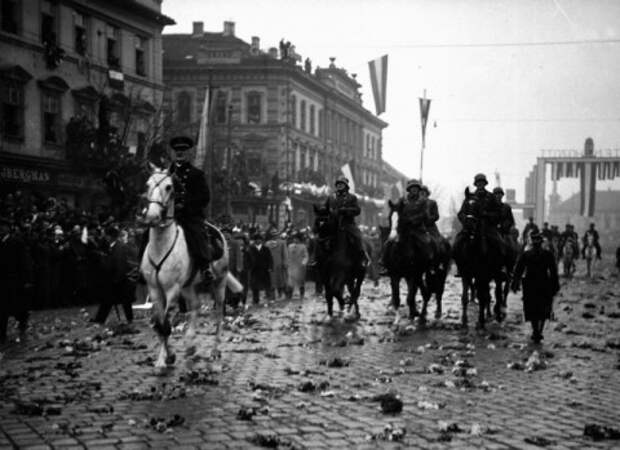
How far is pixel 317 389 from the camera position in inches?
362

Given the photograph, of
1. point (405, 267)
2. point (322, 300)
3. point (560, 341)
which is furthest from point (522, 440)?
point (322, 300)

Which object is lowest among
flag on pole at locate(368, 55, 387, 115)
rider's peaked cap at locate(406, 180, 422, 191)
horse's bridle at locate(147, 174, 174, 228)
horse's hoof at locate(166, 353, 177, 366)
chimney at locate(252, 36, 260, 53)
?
horse's hoof at locate(166, 353, 177, 366)

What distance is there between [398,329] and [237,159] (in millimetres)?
33338

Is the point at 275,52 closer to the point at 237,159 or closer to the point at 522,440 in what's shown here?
the point at 237,159

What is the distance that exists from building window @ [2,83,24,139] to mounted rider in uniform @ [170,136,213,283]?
23568 mm

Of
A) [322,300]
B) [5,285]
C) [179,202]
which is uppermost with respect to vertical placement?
[179,202]

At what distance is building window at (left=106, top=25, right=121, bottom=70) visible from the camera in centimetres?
4019

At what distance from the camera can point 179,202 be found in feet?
37.4

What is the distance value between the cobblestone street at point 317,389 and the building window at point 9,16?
2039 centimetres

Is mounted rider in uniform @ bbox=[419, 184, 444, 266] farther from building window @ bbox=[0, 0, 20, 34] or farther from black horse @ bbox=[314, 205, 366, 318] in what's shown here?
building window @ bbox=[0, 0, 20, 34]

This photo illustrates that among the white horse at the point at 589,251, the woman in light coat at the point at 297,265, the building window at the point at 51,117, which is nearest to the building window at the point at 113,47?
the building window at the point at 51,117

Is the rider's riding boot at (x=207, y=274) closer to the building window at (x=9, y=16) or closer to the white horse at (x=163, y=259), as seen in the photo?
the white horse at (x=163, y=259)

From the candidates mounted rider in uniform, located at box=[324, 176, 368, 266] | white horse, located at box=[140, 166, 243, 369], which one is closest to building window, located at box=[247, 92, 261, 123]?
mounted rider in uniform, located at box=[324, 176, 368, 266]

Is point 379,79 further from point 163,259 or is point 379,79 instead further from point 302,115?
point 302,115
